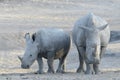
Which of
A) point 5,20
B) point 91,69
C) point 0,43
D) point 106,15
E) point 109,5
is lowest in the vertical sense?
point 109,5

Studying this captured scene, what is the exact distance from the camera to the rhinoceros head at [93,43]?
15.7m

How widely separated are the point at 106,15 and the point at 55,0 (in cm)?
1113

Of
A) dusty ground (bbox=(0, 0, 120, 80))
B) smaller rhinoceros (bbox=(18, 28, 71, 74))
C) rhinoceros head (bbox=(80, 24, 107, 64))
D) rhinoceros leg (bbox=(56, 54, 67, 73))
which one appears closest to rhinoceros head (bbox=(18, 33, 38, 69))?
smaller rhinoceros (bbox=(18, 28, 71, 74))

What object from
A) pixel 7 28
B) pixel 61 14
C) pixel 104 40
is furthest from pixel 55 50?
pixel 61 14

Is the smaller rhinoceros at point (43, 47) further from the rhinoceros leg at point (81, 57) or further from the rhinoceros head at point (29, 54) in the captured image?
the rhinoceros leg at point (81, 57)

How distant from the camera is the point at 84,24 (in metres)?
16.9

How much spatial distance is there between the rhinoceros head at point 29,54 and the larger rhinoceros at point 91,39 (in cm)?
121

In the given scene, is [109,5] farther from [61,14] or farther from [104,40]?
[104,40]

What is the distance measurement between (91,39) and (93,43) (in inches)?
7.6

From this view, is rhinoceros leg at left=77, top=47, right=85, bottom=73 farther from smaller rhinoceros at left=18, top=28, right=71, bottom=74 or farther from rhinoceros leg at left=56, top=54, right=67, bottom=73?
smaller rhinoceros at left=18, top=28, right=71, bottom=74

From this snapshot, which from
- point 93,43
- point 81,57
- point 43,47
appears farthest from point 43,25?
point 93,43

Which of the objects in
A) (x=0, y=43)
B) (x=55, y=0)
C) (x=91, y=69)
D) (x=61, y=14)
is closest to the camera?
(x=91, y=69)

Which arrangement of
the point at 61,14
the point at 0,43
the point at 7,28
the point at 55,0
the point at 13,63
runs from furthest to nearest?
the point at 55,0 < the point at 61,14 < the point at 7,28 < the point at 0,43 < the point at 13,63

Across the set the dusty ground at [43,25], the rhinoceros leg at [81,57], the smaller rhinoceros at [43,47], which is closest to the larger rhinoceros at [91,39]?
the rhinoceros leg at [81,57]
